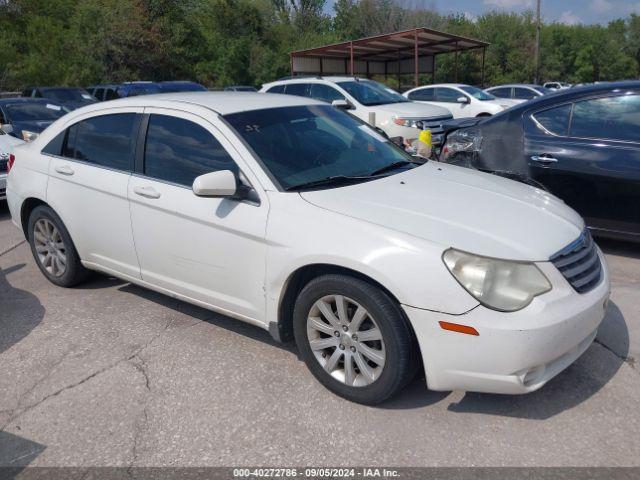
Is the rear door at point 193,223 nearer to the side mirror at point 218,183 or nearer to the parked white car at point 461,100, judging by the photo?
the side mirror at point 218,183

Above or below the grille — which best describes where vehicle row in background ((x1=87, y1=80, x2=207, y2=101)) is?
above

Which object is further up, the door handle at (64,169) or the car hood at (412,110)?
the car hood at (412,110)

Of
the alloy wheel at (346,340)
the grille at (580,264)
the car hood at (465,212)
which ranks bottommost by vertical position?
the alloy wheel at (346,340)

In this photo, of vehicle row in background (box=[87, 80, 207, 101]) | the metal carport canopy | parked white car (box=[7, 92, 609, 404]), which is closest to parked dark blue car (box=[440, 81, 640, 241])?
parked white car (box=[7, 92, 609, 404])

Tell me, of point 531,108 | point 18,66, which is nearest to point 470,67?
point 18,66

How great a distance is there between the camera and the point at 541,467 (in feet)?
8.58

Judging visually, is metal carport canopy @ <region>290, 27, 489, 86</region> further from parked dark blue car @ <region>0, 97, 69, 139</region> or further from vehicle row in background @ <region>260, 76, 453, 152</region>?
parked dark blue car @ <region>0, 97, 69, 139</region>

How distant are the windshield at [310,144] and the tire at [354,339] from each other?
739 millimetres

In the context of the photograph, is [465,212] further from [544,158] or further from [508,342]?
[544,158]

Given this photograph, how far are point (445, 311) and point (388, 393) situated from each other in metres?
0.60

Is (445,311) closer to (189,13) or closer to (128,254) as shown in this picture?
(128,254)

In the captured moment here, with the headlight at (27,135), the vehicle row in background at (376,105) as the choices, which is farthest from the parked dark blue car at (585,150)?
the headlight at (27,135)

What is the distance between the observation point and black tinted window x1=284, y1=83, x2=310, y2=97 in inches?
490

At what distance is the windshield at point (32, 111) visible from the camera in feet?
37.1
